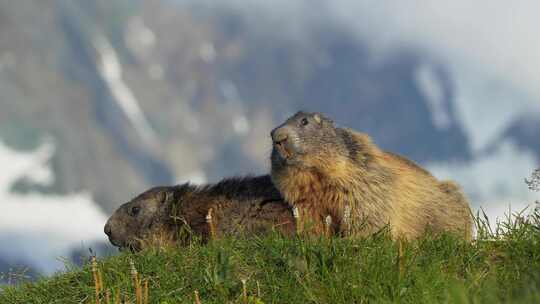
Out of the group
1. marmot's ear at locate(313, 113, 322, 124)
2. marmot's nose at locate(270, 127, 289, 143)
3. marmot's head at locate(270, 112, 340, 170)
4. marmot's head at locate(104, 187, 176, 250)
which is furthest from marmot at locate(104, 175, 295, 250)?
marmot's ear at locate(313, 113, 322, 124)

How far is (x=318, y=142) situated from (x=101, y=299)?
360 cm

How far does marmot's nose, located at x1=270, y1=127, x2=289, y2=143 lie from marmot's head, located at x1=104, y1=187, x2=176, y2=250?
A: 287 centimetres

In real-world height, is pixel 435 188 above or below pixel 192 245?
above

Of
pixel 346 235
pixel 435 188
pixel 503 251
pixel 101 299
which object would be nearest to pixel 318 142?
pixel 346 235

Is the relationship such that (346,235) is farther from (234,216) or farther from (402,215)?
(234,216)

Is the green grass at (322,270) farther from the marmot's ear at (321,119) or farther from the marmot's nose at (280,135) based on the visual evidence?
the marmot's ear at (321,119)

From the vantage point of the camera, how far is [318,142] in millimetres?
9578

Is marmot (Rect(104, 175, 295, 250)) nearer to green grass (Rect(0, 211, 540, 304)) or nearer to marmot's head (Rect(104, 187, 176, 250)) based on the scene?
marmot's head (Rect(104, 187, 176, 250))

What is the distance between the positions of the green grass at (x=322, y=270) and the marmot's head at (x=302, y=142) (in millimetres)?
1459

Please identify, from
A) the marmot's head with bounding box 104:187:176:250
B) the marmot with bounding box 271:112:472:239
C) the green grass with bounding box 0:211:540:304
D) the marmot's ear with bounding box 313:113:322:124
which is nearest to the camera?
the green grass with bounding box 0:211:540:304

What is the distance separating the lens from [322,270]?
714 cm

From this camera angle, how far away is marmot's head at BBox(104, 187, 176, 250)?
1138 cm

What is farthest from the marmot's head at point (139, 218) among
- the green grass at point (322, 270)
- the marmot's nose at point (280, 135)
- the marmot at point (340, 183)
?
the marmot's nose at point (280, 135)

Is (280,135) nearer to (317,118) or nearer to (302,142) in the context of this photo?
(302,142)
